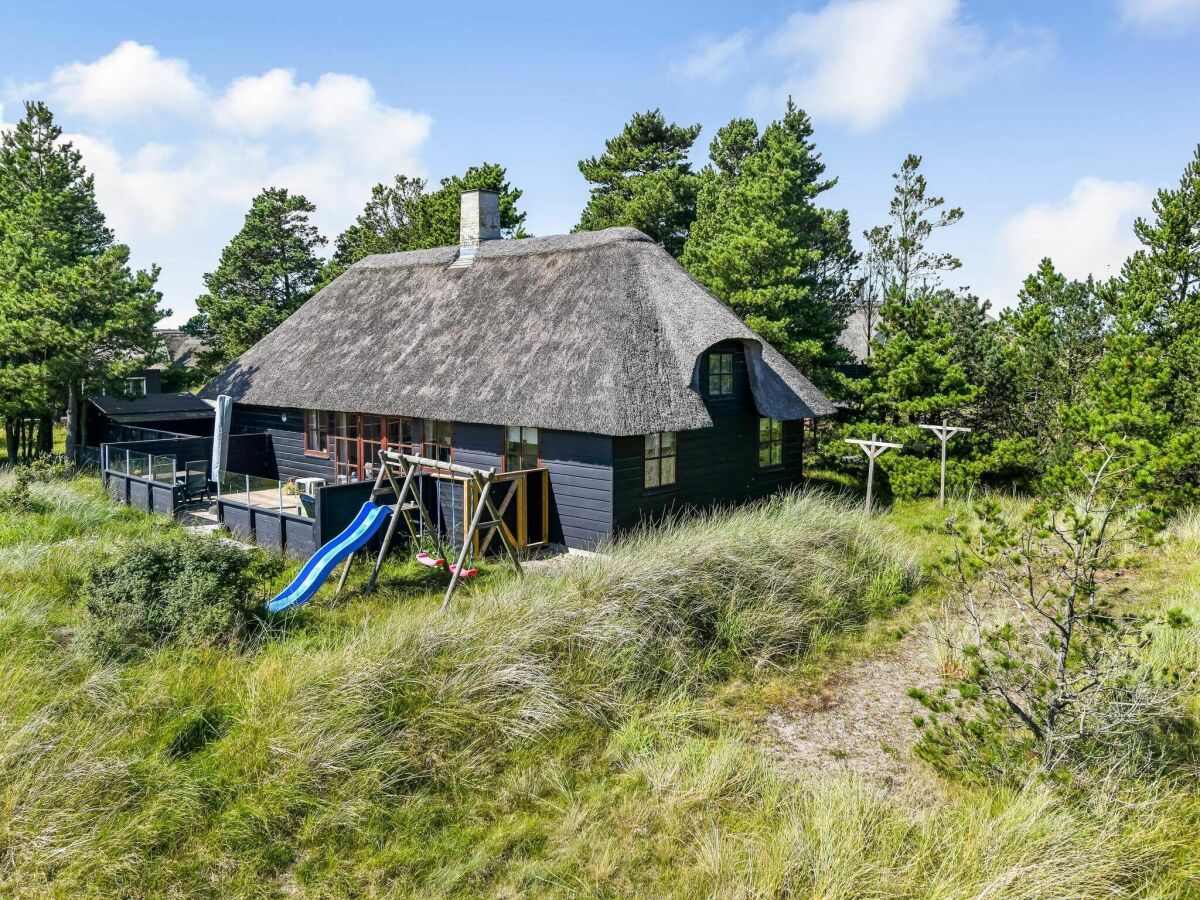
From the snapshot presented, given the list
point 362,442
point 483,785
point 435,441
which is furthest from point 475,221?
point 483,785

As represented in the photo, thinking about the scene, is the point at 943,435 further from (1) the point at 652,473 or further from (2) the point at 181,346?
(2) the point at 181,346

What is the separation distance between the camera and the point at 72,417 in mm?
17969

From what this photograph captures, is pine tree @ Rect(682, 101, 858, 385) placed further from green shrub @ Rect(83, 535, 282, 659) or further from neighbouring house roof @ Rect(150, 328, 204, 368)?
neighbouring house roof @ Rect(150, 328, 204, 368)

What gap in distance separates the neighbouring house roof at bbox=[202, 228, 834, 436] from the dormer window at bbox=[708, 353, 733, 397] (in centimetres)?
44

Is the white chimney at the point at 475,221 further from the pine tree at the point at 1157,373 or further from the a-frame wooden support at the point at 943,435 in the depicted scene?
the pine tree at the point at 1157,373

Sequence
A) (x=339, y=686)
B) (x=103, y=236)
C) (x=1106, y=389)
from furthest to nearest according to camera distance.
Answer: (x=103, y=236) < (x=1106, y=389) < (x=339, y=686)

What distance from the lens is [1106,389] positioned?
13211mm

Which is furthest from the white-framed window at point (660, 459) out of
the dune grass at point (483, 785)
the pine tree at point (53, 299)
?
the pine tree at point (53, 299)

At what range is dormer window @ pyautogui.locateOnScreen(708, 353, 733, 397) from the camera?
13320 mm

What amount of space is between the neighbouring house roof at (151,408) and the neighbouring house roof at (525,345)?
373 cm

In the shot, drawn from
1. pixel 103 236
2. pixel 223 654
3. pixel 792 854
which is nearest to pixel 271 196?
pixel 103 236

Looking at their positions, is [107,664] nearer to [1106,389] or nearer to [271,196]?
[1106,389]

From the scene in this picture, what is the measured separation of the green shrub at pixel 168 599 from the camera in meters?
7.19

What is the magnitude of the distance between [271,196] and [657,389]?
22.0 m
